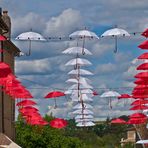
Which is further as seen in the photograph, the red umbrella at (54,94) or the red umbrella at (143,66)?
the red umbrella at (54,94)

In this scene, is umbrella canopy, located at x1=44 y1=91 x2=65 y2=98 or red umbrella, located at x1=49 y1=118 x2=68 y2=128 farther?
red umbrella, located at x1=49 y1=118 x2=68 y2=128

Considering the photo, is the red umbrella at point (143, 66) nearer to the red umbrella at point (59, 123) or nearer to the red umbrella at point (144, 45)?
the red umbrella at point (144, 45)

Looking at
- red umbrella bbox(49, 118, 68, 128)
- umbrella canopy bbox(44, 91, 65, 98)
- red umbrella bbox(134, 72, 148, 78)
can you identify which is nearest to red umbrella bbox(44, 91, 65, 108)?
umbrella canopy bbox(44, 91, 65, 98)

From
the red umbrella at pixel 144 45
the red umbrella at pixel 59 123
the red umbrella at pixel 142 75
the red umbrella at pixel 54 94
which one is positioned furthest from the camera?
the red umbrella at pixel 59 123

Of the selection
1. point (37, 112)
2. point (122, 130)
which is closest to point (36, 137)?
point (37, 112)

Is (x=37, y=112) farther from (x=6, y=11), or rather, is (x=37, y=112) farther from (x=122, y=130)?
(x=122, y=130)

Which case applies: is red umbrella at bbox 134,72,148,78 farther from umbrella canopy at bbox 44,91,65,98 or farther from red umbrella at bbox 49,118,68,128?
red umbrella at bbox 49,118,68,128

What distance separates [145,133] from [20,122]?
92.6 feet

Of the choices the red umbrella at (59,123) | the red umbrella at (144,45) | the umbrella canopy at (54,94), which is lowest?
the red umbrella at (59,123)

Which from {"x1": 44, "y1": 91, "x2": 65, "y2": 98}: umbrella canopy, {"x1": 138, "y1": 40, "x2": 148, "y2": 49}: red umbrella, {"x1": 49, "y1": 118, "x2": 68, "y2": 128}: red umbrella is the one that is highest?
{"x1": 138, "y1": 40, "x2": 148, "y2": 49}: red umbrella

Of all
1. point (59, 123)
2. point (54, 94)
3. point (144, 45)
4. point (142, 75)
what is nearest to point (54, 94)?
point (54, 94)

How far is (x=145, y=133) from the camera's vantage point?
41938 mm

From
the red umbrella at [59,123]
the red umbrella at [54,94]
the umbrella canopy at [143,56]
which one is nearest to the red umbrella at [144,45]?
the umbrella canopy at [143,56]

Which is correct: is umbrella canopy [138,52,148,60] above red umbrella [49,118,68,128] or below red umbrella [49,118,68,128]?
above
